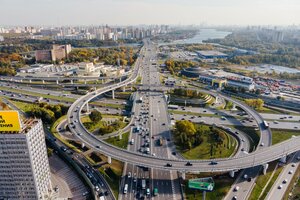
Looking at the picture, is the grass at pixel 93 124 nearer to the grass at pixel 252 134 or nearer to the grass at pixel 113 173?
the grass at pixel 113 173

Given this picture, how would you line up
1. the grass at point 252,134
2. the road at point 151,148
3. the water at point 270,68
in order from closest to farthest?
1. the road at point 151,148
2. the grass at point 252,134
3. the water at point 270,68

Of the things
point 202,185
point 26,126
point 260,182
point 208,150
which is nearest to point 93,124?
point 26,126

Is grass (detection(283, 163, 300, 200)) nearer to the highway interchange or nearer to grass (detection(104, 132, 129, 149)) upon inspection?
the highway interchange

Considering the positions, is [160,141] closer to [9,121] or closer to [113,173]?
[113,173]

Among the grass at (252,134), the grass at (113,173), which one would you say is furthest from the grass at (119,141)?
the grass at (252,134)

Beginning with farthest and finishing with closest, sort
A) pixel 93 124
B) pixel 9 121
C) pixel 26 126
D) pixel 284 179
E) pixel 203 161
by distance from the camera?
pixel 93 124 → pixel 284 179 → pixel 203 161 → pixel 26 126 → pixel 9 121

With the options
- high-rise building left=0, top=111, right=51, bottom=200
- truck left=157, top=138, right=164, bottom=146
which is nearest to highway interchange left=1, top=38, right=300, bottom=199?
truck left=157, top=138, right=164, bottom=146

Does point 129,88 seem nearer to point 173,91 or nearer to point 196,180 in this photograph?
point 173,91

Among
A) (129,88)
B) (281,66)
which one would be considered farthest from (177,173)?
(281,66)
